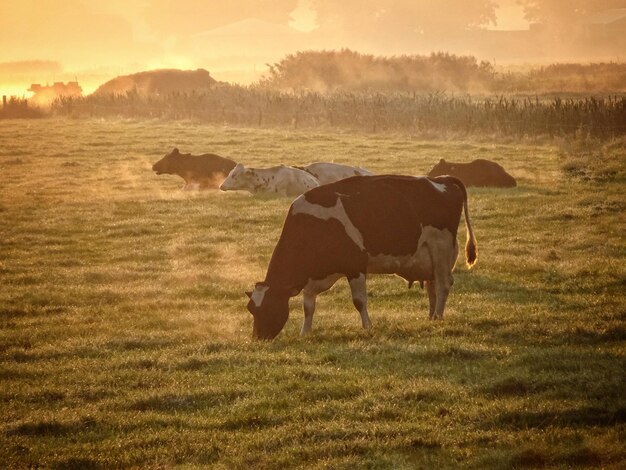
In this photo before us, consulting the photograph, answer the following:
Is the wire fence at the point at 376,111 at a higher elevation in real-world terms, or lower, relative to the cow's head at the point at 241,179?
higher

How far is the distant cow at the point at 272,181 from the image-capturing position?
24984 mm

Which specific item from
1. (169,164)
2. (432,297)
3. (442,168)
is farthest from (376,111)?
(432,297)

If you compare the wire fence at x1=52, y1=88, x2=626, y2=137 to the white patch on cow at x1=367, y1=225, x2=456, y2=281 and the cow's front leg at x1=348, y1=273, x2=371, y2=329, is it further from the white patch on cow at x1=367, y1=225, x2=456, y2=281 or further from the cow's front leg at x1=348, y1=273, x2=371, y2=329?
the cow's front leg at x1=348, y1=273, x2=371, y2=329

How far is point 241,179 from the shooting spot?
25.9m

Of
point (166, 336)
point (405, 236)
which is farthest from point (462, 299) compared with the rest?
point (166, 336)

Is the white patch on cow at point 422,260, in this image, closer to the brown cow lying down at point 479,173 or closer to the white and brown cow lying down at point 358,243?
the white and brown cow lying down at point 358,243

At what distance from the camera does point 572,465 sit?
713cm

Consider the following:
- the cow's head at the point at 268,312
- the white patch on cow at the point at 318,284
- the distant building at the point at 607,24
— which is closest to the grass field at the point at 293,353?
the cow's head at the point at 268,312

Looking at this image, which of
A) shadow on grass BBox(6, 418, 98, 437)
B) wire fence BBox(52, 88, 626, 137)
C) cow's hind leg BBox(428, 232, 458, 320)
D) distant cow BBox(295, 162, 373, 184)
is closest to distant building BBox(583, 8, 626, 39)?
wire fence BBox(52, 88, 626, 137)

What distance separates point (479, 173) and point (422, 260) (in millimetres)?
14316

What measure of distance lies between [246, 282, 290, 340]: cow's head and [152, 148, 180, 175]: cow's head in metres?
18.8

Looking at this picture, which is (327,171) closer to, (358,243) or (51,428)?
(358,243)

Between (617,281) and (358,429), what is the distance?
289 inches

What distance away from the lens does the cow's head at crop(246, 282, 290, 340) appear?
446 inches
